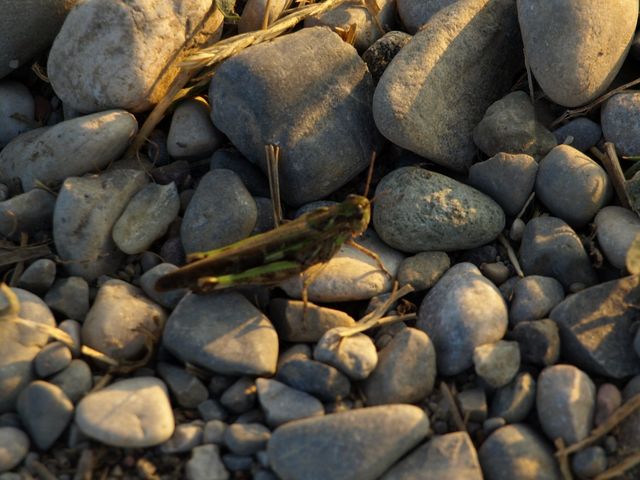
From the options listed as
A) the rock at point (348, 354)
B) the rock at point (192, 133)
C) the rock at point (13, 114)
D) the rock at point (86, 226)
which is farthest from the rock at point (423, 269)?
the rock at point (13, 114)

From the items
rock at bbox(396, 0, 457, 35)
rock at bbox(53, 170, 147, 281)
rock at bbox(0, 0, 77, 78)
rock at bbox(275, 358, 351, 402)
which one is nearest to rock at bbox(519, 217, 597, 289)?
rock at bbox(275, 358, 351, 402)

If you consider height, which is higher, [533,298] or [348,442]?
[533,298]

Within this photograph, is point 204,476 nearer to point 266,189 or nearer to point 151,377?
point 151,377

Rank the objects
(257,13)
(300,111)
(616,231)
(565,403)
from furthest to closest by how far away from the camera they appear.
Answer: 1. (257,13)
2. (300,111)
3. (616,231)
4. (565,403)

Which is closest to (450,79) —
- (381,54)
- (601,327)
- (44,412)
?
(381,54)

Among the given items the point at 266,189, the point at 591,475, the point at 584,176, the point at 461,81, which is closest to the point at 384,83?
the point at 461,81

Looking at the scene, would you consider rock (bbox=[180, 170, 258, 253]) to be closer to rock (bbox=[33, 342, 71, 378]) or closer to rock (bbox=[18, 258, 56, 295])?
rock (bbox=[18, 258, 56, 295])

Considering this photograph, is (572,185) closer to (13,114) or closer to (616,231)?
(616,231)
